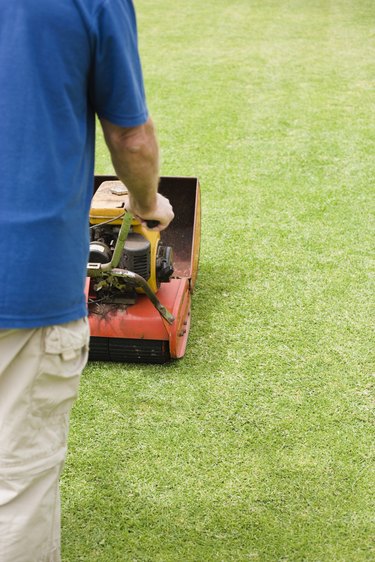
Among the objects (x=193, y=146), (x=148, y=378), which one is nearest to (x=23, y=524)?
(x=148, y=378)

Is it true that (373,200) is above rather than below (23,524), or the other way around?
below

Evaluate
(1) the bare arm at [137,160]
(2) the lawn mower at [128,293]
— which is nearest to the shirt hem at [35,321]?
(1) the bare arm at [137,160]

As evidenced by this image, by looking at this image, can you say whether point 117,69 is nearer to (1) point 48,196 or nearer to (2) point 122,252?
(1) point 48,196

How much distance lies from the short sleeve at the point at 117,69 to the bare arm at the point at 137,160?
3cm

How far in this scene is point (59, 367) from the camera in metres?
1.57

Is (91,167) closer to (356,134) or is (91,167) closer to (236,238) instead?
(236,238)

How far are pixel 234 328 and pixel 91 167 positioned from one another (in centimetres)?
172

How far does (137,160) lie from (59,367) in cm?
42

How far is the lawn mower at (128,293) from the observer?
9.15 feet

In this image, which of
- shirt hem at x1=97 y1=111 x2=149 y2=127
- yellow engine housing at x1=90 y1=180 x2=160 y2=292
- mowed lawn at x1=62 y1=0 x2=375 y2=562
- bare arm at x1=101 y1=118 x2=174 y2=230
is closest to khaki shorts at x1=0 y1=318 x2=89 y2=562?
bare arm at x1=101 y1=118 x2=174 y2=230

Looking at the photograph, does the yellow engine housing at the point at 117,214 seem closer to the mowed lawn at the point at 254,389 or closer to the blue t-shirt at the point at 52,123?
the mowed lawn at the point at 254,389

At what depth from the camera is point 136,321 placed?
2.84 m

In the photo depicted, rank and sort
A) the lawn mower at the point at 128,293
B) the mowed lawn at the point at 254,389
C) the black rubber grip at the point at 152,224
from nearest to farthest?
1. the black rubber grip at the point at 152,224
2. the mowed lawn at the point at 254,389
3. the lawn mower at the point at 128,293

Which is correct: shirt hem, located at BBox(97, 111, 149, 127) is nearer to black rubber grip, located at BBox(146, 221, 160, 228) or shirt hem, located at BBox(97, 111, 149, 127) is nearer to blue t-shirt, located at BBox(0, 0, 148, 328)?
blue t-shirt, located at BBox(0, 0, 148, 328)
